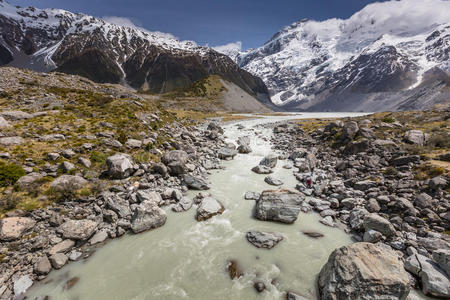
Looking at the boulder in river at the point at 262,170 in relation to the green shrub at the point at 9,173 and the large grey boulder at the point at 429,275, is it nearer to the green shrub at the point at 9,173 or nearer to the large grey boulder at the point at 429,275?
the large grey boulder at the point at 429,275

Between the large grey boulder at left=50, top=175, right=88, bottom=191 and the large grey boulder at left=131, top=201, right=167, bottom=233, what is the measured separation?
534cm

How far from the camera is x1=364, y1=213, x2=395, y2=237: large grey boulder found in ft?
35.7

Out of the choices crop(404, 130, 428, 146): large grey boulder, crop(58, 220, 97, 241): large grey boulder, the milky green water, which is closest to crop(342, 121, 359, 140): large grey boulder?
crop(404, 130, 428, 146): large grey boulder

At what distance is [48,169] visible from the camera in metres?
14.7

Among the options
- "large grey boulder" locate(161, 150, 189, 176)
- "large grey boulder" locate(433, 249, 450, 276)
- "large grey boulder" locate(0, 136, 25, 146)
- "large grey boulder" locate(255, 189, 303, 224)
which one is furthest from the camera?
"large grey boulder" locate(161, 150, 189, 176)

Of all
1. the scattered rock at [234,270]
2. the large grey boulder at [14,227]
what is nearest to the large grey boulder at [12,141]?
the large grey boulder at [14,227]

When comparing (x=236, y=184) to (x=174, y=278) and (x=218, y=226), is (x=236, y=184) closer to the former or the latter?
(x=218, y=226)

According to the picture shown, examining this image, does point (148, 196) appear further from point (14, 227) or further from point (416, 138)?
point (416, 138)

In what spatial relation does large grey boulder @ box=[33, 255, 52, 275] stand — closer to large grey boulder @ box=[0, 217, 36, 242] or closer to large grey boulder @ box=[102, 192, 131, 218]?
large grey boulder @ box=[0, 217, 36, 242]

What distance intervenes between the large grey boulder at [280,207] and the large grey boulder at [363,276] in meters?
4.55

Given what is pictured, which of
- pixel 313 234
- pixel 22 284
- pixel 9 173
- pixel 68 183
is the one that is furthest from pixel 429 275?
pixel 9 173

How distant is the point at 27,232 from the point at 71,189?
11.4 ft

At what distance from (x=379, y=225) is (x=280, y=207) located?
577 cm

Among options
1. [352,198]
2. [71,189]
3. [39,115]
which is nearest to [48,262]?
[71,189]
